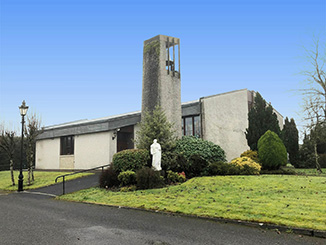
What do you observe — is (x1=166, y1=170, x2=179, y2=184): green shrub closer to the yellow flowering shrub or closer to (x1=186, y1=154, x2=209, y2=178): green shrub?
(x1=186, y1=154, x2=209, y2=178): green shrub

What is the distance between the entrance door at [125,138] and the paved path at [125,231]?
49.0ft

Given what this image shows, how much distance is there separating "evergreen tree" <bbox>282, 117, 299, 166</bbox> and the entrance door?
12.6m

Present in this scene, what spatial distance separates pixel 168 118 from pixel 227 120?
6.10 metres

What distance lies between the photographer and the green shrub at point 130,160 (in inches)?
639

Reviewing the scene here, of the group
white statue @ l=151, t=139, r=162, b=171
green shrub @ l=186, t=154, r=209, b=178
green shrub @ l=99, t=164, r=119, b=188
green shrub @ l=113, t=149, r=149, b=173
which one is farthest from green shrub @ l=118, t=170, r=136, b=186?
green shrub @ l=186, t=154, r=209, b=178

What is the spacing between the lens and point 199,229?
290 inches

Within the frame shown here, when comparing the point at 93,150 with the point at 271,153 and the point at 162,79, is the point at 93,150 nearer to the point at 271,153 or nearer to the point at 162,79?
the point at 162,79

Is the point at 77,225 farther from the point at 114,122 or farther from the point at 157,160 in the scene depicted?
the point at 114,122

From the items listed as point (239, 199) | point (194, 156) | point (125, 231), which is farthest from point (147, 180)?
point (125, 231)

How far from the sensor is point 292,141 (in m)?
23.8

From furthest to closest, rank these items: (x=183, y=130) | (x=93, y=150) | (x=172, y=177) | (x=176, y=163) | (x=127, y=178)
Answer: (x=93, y=150)
(x=183, y=130)
(x=176, y=163)
(x=172, y=177)
(x=127, y=178)

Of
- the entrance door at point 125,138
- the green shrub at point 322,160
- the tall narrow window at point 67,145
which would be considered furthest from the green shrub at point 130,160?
the green shrub at point 322,160

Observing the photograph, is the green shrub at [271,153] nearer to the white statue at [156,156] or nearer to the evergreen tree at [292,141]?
the evergreen tree at [292,141]

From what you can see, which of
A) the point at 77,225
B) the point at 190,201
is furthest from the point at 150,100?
the point at 77,225
